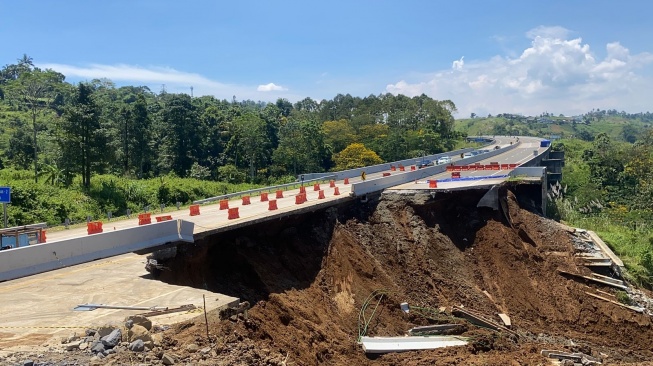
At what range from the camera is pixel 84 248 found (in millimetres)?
15156

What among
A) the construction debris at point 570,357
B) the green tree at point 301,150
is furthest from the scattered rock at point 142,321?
the green tree at point 301,150

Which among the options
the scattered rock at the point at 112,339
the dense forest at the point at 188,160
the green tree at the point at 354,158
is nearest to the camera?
the scattered rock at the point at 112,339

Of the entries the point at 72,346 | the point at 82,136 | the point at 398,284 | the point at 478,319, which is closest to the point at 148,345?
the point at 72,346

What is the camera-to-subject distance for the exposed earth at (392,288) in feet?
37.1

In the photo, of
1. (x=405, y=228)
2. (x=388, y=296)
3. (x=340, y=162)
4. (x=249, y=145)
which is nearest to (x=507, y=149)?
(x=340, y=162)

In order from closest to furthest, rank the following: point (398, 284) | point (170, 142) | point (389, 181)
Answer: point (398, 284), point (389, 181), point (170, 142)

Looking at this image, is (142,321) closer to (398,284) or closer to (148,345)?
(148,345)

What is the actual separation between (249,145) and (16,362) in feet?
155

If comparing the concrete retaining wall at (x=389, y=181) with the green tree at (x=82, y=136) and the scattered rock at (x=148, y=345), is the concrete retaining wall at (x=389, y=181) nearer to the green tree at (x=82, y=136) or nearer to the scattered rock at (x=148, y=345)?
the scattered rock at (x=148, y=345)

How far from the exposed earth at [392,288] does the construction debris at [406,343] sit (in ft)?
1.36

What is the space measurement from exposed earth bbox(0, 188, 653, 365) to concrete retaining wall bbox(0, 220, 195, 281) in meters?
1.06

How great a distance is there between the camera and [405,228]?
86.5 feet

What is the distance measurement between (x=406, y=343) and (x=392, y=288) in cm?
490

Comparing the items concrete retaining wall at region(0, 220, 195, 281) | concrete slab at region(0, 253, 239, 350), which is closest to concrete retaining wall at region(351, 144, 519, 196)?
concrete retaining wall at region(0, 220, 195, 281)
